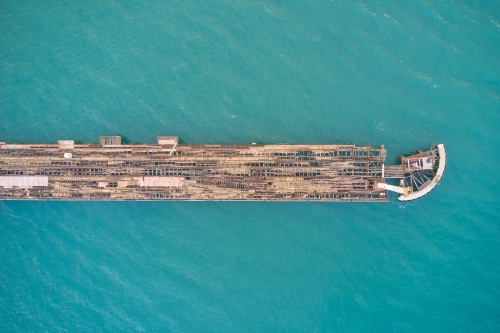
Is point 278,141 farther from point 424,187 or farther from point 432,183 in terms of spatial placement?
point 432,183

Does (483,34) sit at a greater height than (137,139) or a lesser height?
greater

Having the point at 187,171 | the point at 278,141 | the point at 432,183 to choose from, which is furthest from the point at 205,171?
the point at 432,183

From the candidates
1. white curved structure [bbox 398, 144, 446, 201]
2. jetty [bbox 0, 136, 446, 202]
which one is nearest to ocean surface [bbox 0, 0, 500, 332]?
white curved structure [bbox 398, 144, 446, 201]

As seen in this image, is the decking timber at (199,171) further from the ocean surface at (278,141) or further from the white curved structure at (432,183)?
the white curved structure at (432,183)

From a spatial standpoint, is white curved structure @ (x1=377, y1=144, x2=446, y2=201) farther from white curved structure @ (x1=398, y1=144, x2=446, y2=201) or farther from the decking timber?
the decking timber

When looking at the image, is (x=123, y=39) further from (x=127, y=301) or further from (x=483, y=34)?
(x=483, y=34)

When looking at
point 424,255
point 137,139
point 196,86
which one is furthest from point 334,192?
point 137,139
